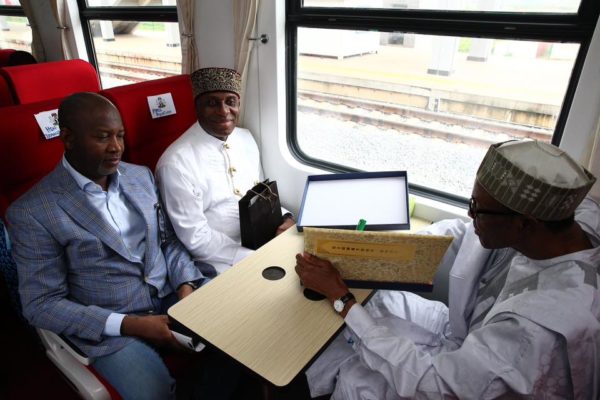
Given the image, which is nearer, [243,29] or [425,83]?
[425,83]

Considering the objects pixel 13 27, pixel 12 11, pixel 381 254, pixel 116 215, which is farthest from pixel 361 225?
pixel 13 27

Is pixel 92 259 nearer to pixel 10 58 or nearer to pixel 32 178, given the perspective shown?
pixel 32 178

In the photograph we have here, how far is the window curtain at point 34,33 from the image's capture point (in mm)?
3660

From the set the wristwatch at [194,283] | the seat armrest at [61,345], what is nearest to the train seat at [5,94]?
the seat armrest at [61,345]

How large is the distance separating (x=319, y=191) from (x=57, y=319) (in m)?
1.13

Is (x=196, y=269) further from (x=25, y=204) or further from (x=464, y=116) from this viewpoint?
(x=464, y=116)

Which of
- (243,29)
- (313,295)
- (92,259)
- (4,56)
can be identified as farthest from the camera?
(4,56)

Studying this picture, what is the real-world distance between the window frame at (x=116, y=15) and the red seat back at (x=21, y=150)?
4.84 ft

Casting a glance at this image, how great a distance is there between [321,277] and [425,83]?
1.36 m

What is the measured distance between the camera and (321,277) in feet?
4.17

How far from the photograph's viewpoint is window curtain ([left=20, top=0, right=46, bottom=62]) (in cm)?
366

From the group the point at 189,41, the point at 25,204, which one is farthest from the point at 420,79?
the point at 25,204

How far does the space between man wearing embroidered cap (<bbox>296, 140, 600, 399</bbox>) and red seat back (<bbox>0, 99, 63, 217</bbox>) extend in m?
1.20

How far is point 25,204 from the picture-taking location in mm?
1285
